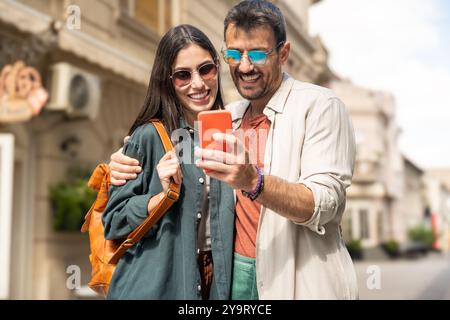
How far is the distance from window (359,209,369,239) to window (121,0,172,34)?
65.9 ft

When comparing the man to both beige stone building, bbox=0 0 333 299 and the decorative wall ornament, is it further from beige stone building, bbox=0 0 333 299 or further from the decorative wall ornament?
the decorative wall ornament

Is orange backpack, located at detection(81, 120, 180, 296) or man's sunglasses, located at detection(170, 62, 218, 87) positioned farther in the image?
man's sunglasses, located at detection(170, 62, 218, 87)

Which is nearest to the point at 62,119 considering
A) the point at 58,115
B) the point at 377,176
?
the point at 58,115

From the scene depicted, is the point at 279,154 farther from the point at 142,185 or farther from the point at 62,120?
the point at 62,120

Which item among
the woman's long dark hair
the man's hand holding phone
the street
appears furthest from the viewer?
the street

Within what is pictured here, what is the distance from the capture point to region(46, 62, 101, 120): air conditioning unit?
5.36 metres

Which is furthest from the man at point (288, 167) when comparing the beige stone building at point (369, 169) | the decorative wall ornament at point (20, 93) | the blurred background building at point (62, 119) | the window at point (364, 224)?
the window at point (364, 224)

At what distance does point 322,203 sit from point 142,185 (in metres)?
0.40

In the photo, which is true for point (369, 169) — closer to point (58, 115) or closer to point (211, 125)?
point (58, 115)

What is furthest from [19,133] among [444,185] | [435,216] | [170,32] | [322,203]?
[444,185]

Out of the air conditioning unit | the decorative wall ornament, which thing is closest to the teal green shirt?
the decorative wall ornament

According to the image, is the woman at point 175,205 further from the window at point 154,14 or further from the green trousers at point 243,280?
the window at point 154,14

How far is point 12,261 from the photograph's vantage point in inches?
201

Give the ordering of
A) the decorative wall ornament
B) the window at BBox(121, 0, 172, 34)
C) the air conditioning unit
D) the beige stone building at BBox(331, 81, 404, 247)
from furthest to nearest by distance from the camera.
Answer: the beige stone building at BBox(331, 81, 404, 247), the window at BBox(121, 0, 172, 34), the air conditioning unit, the decorative wall ornament
